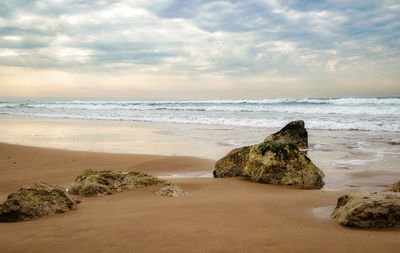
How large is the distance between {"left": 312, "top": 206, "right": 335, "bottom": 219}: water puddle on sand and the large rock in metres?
1.62

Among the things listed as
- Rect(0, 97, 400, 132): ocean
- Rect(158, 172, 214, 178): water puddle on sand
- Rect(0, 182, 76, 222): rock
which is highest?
Rect(0, 97, 400, 132): ocean

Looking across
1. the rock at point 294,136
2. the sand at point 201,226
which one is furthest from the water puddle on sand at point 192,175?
the rock at point 294,136

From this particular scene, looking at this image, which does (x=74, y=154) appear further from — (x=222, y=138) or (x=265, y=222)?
(x=265, y=222)

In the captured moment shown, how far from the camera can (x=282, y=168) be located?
17.7 ft

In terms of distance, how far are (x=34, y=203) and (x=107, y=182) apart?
4.62 ft

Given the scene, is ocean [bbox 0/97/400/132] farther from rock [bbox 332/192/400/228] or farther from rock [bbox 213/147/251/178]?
rock [bbox 332/192/400/228]

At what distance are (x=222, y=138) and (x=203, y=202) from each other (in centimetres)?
830

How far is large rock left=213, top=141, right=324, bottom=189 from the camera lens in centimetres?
532

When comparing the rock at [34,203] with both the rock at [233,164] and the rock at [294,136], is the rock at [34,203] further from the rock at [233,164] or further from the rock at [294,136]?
the rock at [294,136]

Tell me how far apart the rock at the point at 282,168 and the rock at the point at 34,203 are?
3207mm

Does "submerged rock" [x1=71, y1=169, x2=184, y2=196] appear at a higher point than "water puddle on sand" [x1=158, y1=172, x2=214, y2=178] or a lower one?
higher

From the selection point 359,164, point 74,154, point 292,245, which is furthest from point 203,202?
point 74,154

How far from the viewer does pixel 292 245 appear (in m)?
2.23

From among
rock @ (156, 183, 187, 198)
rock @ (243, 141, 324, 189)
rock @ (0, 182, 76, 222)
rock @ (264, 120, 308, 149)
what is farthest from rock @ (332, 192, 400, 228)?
rock @ (264, 120, 308, 149)
